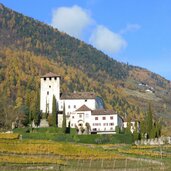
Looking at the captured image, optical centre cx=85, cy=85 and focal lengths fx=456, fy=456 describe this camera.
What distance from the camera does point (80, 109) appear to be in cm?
10638

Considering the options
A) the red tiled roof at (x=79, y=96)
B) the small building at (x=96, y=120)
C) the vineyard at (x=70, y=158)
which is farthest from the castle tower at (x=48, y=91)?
the vineyard at (x=70, y=158)

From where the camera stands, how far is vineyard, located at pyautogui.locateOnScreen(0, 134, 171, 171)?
54812 mm

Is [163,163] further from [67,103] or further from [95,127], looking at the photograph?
[67,103]

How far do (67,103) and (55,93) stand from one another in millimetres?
3873

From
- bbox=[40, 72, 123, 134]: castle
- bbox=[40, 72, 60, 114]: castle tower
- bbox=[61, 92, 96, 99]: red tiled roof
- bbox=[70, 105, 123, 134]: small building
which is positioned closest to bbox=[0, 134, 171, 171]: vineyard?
bbox=[70, 105, 123, 134]: small building

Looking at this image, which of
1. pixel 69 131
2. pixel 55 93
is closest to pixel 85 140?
pixel 69 131

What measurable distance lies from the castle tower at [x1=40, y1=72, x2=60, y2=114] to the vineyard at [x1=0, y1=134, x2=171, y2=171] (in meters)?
37.0

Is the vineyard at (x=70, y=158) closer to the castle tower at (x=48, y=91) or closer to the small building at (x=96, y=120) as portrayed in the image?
the small building at (x=96, y=120)

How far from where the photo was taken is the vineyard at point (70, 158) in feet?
180

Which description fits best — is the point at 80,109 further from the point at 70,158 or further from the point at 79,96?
the point at 70,158

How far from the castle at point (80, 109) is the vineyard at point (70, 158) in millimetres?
28724

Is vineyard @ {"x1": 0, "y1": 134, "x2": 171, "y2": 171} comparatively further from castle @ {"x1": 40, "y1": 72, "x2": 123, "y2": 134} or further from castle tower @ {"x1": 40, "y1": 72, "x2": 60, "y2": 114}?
castle tower @ {"x1": 40, "y1": 72, "x2": 60, "y2": 114}

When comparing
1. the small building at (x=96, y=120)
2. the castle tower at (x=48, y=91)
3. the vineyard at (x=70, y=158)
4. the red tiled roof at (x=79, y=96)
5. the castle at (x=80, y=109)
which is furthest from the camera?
the red tiled roof at (x=79, y=96)

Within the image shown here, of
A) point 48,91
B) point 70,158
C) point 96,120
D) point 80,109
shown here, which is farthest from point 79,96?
point 70,158
